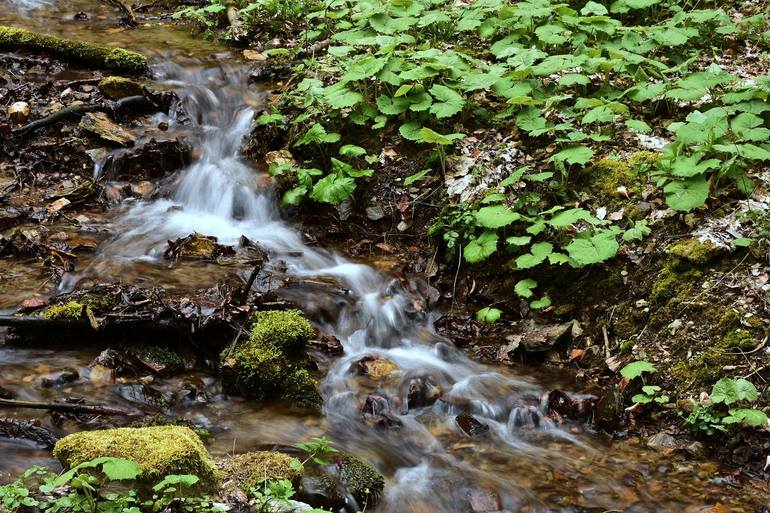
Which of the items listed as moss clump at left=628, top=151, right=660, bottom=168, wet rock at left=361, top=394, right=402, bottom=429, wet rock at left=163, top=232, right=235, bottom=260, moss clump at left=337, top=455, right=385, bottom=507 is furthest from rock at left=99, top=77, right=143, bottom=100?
moss clump at left=337, top=455, right=385, bottom=507

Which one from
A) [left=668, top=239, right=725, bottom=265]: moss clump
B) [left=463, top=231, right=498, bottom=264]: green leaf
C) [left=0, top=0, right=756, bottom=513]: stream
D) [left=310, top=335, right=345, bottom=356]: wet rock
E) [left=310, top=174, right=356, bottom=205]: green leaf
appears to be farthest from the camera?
[left=310, top=174, right=356, bottom=205]: green leaf

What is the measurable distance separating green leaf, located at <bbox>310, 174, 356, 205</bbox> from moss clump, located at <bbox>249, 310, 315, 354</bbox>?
1.73 meters

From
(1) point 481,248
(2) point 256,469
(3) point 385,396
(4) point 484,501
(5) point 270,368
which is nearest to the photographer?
(2) point 256,469

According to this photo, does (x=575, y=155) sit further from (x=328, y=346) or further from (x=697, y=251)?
(x=328, y=346)

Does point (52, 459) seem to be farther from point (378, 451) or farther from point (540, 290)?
point (540, 290)

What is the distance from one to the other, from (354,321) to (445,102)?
240 centimetres

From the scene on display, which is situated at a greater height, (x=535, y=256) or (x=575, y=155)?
(x=575, y=155)

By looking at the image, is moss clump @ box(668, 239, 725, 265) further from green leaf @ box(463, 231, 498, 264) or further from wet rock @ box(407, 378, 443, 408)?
wet rock @ box(407, 378, 443, 408)

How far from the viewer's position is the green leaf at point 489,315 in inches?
210

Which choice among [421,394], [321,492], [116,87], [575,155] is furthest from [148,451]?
[116,87]

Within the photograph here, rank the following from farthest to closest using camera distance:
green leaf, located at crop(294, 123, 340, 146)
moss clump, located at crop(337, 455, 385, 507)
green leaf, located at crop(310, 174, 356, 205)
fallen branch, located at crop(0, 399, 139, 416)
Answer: green leaf, located at crop(294, 123, 340, 146) → green leaf, located at crop(310, 174, 356, 205) → fallen branch, located at crop(0, 399, 139, 416) → moss clump, located at crop(337, 455, 385, 507)

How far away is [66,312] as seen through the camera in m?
4.40

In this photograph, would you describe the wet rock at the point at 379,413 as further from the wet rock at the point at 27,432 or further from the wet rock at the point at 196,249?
the wet rock at the point at 196,249

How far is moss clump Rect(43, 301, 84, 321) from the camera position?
4.38 m
